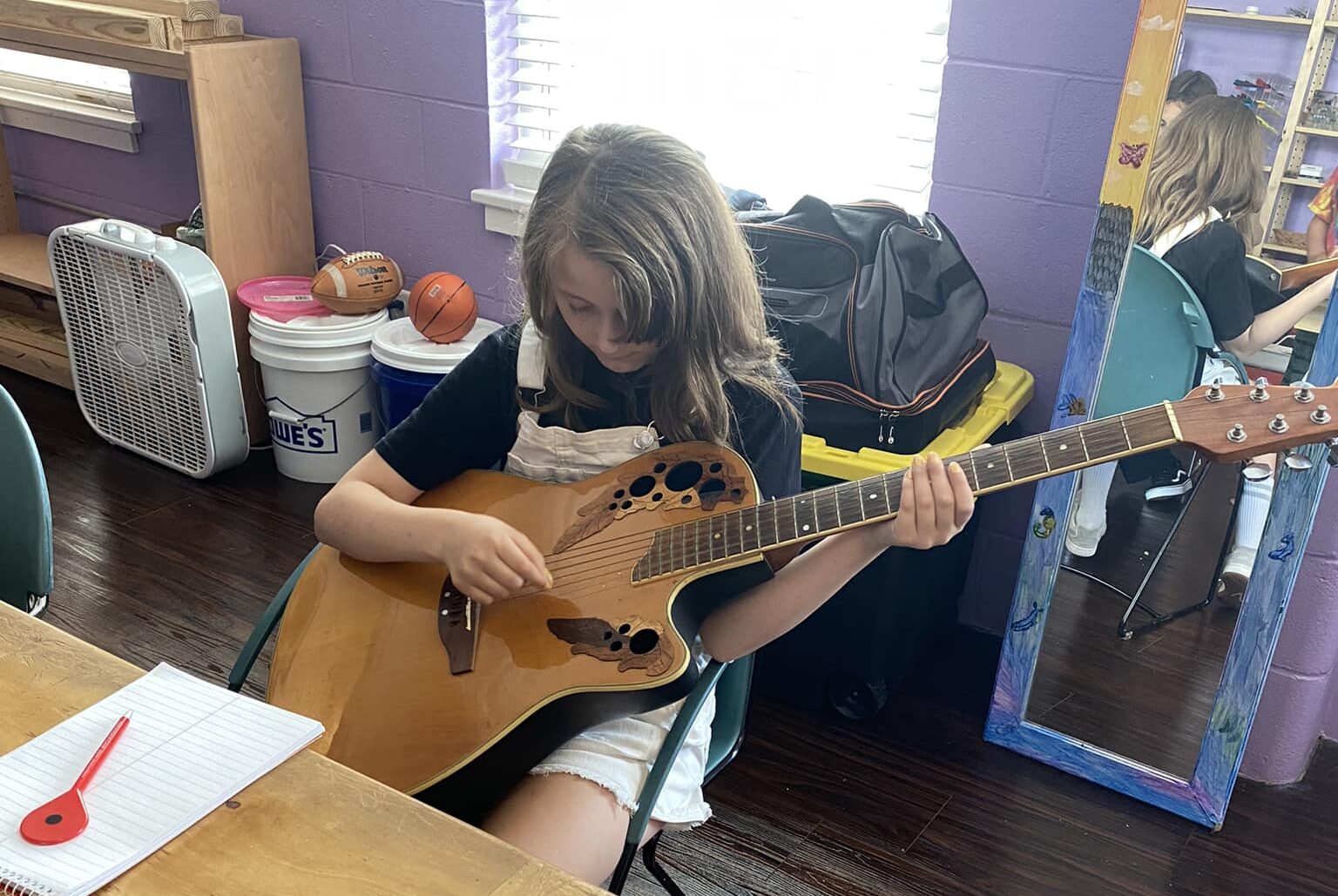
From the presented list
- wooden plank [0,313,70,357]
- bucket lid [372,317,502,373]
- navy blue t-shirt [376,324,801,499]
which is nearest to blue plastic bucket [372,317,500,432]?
bucket lid [372,317,502,373]

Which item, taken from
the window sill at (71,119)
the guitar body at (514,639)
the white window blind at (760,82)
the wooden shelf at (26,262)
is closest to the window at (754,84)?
the white window blind at (760,82)

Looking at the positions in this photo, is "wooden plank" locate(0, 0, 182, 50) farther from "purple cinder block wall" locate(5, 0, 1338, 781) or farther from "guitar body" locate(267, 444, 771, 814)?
"guitar body" locate(267, 444, 771, 814)

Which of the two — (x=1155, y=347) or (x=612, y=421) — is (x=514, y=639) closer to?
(x=612, y=421)

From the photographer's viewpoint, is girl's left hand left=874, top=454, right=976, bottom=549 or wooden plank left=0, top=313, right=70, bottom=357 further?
wooden plank left=0, top=313, right=70, bottom=357

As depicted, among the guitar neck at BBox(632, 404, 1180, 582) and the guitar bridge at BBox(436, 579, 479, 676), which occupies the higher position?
the guitar neck at BBox(632, 404, 1180, 582)

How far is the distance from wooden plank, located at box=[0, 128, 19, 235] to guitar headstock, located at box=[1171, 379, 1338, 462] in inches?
146

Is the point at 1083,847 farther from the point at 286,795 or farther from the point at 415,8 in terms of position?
the point at 415,8

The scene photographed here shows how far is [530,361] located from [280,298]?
64.7 inches

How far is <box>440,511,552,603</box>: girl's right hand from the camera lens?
4.13ft

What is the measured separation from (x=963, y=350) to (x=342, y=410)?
1516 mm

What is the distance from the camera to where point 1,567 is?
1.40 meters

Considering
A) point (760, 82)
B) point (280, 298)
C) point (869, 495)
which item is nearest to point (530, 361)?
point (869, 495)

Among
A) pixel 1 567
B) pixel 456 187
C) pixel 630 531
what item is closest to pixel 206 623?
pixel 1 567

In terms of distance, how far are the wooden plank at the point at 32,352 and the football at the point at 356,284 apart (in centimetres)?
101
